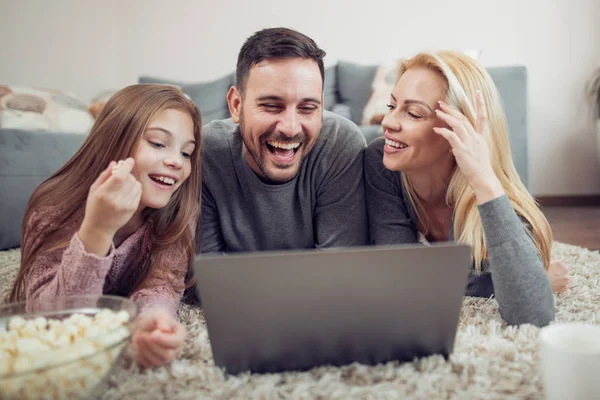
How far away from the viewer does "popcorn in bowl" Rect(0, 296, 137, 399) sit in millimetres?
551

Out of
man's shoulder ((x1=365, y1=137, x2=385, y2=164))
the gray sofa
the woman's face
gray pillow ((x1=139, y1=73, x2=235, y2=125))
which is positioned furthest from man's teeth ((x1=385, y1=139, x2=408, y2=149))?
gray pillow ((x1=139, y1=73, x2=235, y2=125))

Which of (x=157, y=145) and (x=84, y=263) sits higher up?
(x=157, y=145)

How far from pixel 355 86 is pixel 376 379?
2382mm

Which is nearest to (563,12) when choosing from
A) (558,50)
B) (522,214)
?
(558,50)

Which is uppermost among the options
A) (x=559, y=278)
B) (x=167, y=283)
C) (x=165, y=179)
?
(x=165, y=179)

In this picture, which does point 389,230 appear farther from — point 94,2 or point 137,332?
point 94,2

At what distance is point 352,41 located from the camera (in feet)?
10.8

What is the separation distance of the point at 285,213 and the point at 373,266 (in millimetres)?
700

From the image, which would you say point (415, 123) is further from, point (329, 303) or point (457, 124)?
point (329, 303)

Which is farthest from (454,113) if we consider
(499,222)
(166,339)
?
(166,339)

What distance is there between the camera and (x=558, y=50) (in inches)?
127

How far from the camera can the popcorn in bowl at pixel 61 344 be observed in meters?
0.55

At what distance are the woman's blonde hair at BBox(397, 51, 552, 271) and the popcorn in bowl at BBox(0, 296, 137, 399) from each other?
78cm

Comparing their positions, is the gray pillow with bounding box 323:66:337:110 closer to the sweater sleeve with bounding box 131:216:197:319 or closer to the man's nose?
the man's nose
